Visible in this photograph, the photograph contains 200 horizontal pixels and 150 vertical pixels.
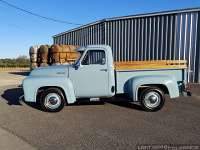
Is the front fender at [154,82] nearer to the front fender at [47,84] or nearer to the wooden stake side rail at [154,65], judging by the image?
the wooden stake side rail at [154,65]

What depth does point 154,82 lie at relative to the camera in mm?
8273

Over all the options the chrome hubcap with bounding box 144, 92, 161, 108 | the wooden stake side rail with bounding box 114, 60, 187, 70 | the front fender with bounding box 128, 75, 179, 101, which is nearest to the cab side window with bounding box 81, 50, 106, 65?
the wooden stake side rail with bounding box 114, 60, 187, 70

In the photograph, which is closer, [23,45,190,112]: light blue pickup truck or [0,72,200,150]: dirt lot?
[0,72,200,150]: dirt lot

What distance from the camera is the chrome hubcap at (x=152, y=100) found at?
8.41 meters

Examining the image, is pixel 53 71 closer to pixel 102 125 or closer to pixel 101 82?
→ pixel 101 82

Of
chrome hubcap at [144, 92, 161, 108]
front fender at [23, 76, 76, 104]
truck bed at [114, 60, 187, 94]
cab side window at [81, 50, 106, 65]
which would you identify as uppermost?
cab side window at [81, 50, 106, 65]

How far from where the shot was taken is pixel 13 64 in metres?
54.0

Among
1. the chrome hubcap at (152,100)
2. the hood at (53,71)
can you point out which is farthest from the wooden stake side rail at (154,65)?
the hood at (53,71)

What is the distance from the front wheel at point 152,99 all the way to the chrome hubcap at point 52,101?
255 centimetres

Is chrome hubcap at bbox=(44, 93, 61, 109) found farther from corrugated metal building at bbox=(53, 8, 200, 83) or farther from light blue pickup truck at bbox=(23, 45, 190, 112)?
corrugated metal building at bbox=(53, 8, 200, 83)

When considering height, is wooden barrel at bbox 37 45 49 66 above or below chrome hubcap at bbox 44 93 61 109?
above

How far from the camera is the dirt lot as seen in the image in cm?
567

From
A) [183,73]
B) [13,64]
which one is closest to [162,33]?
[183,73]

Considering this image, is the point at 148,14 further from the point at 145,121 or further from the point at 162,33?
the point at 145,121
